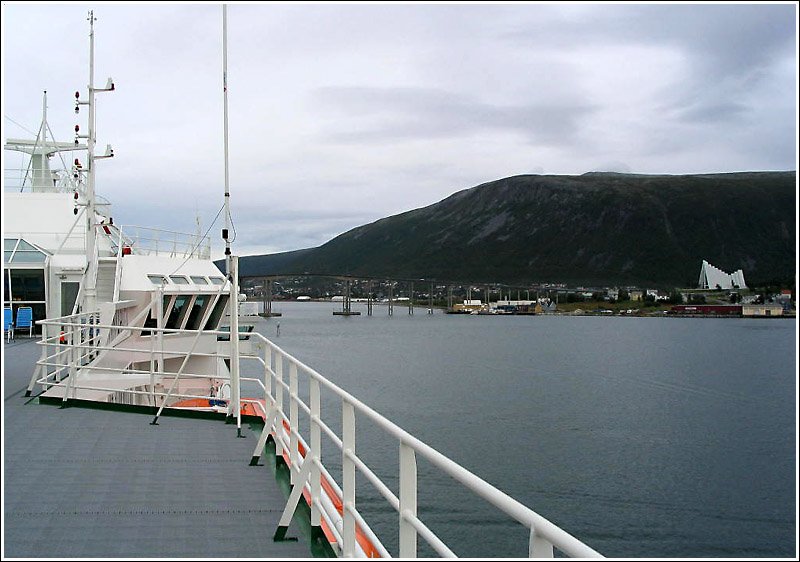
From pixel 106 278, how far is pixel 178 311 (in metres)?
1.53

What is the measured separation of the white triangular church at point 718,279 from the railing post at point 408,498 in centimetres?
18221

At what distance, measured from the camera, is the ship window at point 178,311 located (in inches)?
543

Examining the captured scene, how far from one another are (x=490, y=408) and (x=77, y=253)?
18.5m

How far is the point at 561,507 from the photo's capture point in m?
16.7

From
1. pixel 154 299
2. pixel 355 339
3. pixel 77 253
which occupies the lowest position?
pixel 355 339

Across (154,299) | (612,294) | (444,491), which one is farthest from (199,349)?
(612,294)

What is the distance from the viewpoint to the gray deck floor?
4055 mm

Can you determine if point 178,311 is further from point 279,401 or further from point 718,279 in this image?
point 718,279

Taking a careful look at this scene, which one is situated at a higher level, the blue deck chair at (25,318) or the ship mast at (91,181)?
the ship mast at (91,181)

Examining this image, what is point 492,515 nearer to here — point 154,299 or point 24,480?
point 154,299

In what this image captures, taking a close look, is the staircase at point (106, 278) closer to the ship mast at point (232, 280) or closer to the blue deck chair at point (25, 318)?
the blue deck chair at point (25, 318)

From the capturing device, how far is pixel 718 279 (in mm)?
179375

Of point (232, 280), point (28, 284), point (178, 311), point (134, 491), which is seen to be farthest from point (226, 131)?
point (28, 284)

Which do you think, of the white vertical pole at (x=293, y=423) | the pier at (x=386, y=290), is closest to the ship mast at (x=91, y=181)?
the white vertical pole at (x=293, y=423)
